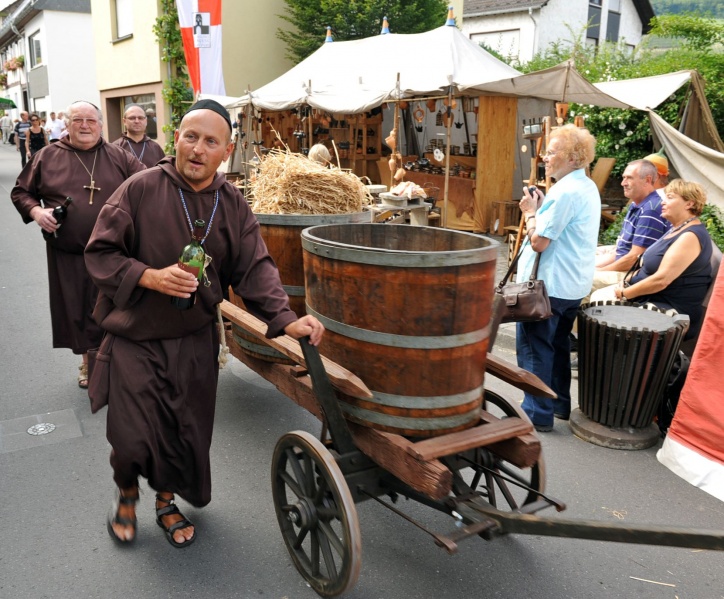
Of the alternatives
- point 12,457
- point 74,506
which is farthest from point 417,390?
point 12,457

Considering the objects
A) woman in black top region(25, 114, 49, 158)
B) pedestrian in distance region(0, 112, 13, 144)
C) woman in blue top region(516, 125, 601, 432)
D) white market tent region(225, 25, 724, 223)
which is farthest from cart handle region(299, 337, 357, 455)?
pedestrian in distance region(0, 112, 13, 144)

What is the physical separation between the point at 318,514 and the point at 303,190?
1792mm

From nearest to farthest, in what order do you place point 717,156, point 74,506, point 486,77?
1. point 74,506
2. point 717,156
3. point 486,77

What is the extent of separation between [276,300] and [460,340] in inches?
32.1

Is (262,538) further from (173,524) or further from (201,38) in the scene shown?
(201,38)

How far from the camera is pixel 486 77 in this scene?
9.67 metres

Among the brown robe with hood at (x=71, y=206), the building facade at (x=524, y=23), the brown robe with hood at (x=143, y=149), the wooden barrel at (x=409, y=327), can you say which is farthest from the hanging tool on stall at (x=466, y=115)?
the building facade at (x=524, y=23)

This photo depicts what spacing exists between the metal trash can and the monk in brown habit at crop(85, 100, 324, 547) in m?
2.17

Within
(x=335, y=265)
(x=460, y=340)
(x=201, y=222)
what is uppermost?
(x=201, y=222)

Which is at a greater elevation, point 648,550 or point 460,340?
point 460,340

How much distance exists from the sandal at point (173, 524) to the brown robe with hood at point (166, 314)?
0.13m

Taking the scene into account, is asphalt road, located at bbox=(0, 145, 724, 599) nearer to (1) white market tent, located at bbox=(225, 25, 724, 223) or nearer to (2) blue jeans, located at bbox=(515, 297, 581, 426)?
(2) blue jeans, located at bbox=(515, 297, 581, 426)

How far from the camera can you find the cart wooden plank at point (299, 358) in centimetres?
246

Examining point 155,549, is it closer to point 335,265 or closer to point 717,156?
point 335,265
